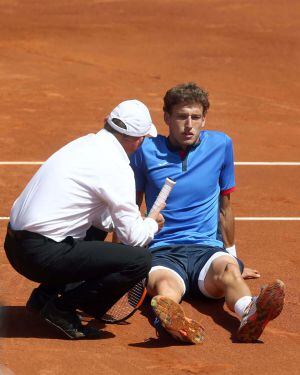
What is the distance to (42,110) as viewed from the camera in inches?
580

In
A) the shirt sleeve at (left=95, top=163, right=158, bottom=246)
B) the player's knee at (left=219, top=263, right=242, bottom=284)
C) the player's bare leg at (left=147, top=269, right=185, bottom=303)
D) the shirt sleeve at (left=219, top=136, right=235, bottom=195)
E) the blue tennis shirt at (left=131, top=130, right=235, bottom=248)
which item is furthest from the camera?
the shirt sleeve at (left=219, top=136, right=235, bottom=195)

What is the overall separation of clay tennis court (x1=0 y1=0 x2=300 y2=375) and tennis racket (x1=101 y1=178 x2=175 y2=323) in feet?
0.36

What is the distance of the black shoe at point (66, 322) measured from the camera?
6914mm

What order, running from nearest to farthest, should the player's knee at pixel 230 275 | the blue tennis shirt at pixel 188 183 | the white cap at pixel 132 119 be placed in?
1. the white cap at pixel 132 119
2. the player's knee at pixel 230 275
3. the blue tennis shirt at pixel 188 183

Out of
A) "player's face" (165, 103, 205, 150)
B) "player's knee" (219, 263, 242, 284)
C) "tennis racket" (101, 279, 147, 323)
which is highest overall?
"player's face" (165, 103, 205, 150)

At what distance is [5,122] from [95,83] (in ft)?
8.68

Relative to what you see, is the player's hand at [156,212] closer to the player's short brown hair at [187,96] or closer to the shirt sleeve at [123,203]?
the shirt sleeve at [123,203]

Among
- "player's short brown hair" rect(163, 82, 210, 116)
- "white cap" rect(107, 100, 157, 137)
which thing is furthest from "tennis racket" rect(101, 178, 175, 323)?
"player's short brown hair" rect(163, 82, 210, 116)

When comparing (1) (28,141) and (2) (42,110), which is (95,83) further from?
(1) (28,141)

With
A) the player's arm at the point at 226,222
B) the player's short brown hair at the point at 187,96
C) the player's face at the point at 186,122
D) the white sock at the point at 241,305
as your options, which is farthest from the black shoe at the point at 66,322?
the player's short brown hair at the point at 187,96

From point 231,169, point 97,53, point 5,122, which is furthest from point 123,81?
point 231,169

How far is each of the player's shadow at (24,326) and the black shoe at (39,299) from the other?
0.52ft

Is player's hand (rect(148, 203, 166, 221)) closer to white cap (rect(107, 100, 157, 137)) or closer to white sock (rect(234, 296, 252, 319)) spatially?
white cap (rect(107, 100, 157, 137))

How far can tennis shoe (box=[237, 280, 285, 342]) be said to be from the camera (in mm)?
6688
